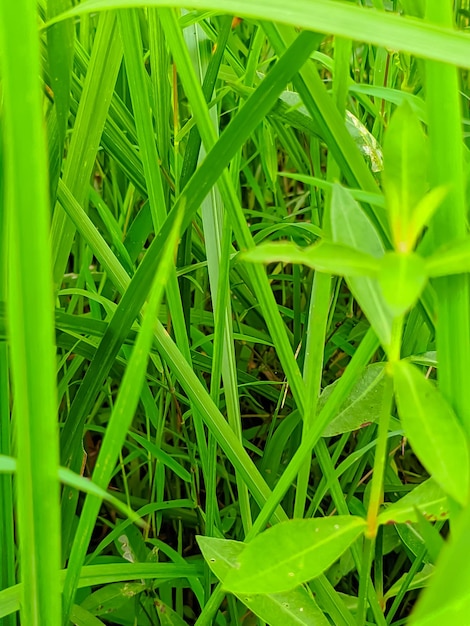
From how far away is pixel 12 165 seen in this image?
0.76 ft

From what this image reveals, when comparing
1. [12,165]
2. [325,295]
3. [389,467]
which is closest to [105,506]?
[389,467]

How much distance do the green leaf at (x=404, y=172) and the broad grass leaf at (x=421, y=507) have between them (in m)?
0.13

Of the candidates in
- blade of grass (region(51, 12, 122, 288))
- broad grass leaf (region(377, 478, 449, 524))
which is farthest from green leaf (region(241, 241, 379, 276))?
blade of grass (region(51, 12, 122, 288))

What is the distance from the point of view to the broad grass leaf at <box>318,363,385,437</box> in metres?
Result: 0.41

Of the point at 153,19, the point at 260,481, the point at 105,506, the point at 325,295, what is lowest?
the point at 105,506

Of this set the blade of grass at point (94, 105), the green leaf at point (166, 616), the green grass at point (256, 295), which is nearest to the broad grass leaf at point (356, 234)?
the green grass at point (256, 295)

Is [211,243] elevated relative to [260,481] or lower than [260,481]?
elevated

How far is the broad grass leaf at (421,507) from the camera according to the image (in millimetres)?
→ 301

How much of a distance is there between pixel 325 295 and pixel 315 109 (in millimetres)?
109

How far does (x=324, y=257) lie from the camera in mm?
249

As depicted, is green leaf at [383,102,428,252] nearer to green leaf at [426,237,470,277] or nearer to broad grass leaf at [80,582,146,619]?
green leaf at [426,237,470,277]

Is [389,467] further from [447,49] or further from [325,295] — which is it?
[447,49]

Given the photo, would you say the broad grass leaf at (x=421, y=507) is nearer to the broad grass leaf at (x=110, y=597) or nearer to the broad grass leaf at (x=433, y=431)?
the broad grass leaf at (x=433, y=431)

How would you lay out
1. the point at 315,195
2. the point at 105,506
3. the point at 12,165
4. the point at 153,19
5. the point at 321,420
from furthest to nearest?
the point at 105,506
the point at 315,195
the point at 153,19
the point at 321,420
the point at 12,165
